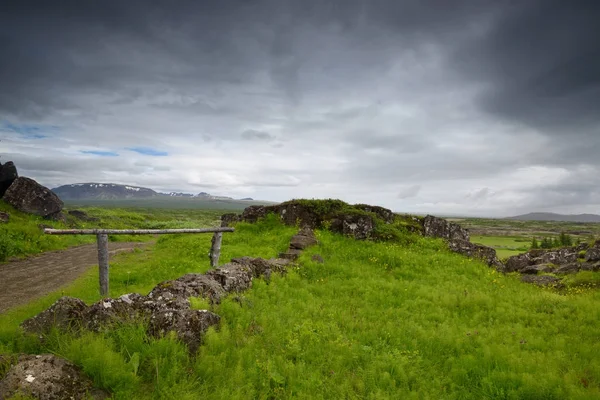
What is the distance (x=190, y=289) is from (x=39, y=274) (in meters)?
11.6

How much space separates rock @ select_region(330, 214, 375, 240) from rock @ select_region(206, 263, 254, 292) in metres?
11.4

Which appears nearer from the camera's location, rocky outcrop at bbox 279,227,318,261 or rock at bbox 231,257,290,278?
rock at bbox 231,257,290,278

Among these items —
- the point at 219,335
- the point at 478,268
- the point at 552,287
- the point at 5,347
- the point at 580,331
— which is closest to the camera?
the point at 5,347

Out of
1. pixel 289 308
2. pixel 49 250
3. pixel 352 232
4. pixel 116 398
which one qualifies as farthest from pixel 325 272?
pixel 49 250

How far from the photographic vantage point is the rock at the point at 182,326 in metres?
7.47

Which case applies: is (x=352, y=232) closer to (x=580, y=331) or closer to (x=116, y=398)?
(x=580, y=331)

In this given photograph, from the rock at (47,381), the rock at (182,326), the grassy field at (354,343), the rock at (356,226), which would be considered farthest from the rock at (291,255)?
the rock at (47,381)

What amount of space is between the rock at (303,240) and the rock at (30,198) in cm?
2494

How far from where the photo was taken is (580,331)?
11016 millimetres

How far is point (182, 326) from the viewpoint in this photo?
7633mm

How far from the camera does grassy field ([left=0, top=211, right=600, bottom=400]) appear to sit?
262 inches

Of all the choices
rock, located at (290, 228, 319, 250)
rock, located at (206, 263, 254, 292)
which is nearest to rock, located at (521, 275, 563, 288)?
rock, located at (290, 228, 319, 250)

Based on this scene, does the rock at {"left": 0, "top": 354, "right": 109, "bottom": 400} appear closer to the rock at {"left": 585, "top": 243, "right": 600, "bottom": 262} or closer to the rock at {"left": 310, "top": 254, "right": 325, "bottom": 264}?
the rock at {"left": 310, "top": 254, "right": 325, "bottom": 264}

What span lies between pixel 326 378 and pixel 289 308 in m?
3.95
